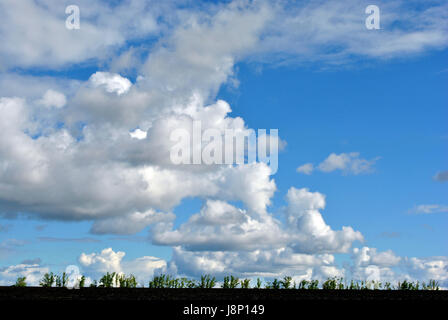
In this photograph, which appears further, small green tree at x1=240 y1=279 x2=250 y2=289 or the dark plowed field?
small green tree at x1=240 y1=279 x2=250 y2=289

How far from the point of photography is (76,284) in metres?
40.3
